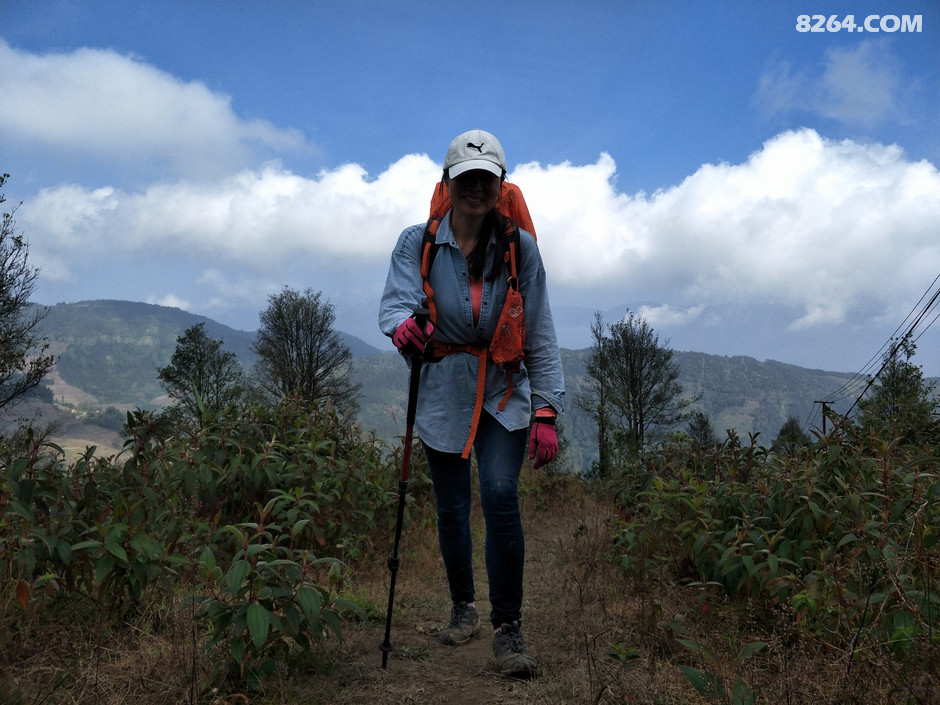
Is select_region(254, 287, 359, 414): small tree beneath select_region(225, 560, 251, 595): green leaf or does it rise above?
above

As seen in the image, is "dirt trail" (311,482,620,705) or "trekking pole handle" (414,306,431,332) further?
"trekking pole handle" (414,306,431,332)

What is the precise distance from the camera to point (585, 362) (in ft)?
154

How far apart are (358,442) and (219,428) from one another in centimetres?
169

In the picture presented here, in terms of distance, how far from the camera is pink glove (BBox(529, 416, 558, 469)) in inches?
128

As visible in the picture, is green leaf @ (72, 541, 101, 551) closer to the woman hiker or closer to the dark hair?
the woman hiker

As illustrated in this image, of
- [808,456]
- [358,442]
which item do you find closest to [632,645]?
[808,456]

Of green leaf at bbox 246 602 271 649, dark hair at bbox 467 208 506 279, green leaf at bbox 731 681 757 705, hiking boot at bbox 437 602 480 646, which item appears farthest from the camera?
hiking boot at bbox 437 602 480 646

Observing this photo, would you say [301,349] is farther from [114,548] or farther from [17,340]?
[114,548]

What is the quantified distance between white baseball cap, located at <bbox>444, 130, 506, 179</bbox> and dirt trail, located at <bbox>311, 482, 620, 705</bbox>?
223 cm

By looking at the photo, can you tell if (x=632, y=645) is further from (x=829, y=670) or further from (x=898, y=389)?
(x=898, y=389)

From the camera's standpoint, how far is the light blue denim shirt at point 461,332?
11.1ft

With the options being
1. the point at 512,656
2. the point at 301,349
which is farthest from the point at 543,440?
the point at 301,349

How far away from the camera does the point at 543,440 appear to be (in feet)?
10.7

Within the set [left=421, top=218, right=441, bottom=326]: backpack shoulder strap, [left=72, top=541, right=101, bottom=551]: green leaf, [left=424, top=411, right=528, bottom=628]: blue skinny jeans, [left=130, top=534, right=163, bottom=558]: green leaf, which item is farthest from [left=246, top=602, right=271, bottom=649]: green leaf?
[left=421, top=218, right=441, bottom=326]: backpack shoulder strap
